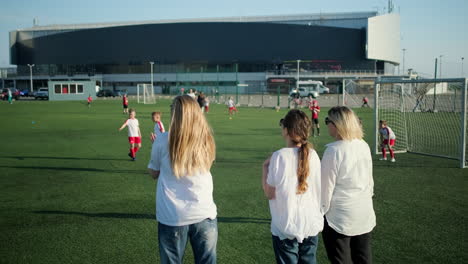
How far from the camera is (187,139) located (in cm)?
318

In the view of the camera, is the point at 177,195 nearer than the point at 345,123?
Yes

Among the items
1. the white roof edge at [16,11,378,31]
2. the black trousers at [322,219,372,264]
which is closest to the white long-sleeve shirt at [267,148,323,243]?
the black trousers at [322,219,372,264]

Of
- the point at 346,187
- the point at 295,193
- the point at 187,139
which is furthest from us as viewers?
the point at 346,187

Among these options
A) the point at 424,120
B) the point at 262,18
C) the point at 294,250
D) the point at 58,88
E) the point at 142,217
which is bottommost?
the point at 142,217

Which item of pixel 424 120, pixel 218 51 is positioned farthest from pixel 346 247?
pixel 218 51

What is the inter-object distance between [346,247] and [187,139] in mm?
1760

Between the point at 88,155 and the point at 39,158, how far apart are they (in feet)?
4.67

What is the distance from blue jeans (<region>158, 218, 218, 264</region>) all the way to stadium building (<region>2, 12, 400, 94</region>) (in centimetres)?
7834

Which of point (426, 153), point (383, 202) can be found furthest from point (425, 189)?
point (426, 153)

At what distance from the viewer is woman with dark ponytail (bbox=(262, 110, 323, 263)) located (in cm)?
325

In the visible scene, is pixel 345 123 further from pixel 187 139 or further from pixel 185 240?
pixel 185 240

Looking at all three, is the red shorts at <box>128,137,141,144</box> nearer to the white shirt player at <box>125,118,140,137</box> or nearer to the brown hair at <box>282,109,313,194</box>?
the white shirt player at <box>125,118,140,137</box>

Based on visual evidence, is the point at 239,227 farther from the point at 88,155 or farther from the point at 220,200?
the point at 88,155

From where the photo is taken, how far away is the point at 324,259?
529 centimetres
